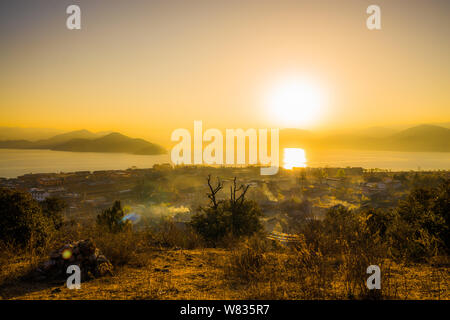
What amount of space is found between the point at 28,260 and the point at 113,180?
40.7 metres

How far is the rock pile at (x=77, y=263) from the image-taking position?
450cm

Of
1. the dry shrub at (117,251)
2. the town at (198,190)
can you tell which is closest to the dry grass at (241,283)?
the dry shrub at (117,251)

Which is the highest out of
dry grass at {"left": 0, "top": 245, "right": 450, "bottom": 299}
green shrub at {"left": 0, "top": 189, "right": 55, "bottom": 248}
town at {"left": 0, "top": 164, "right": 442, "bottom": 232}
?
green shrub at {"left": 0, "top": 189, "right": 55, "bottom": 248}

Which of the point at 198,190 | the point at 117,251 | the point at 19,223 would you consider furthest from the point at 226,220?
the point at 198,190

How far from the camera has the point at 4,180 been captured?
2245 cm

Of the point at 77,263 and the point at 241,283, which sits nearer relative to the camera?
the point at 241,283

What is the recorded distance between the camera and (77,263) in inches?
180

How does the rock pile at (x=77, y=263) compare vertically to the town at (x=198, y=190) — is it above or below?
above

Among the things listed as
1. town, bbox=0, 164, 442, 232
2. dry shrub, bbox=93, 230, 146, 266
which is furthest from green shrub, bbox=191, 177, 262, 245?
town, bbox=0, 164, 442, 232

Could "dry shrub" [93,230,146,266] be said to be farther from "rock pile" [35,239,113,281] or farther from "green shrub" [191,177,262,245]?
"green shrub" [191,177,262,245]

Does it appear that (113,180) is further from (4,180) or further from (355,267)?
(355,267)

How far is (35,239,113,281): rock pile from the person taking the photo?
14.8 ft

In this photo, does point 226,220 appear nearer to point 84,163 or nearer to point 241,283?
point 241,283

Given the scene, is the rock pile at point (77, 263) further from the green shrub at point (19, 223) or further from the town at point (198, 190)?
the town at point (198, 190)
